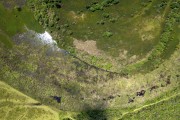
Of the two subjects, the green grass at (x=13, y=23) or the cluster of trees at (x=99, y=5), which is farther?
the green grass at (x=13, y=23)

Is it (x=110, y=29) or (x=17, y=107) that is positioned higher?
(x=110, y=29)

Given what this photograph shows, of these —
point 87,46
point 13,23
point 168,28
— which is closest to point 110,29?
point 87,46

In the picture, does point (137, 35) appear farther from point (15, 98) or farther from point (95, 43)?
point (15, 98)

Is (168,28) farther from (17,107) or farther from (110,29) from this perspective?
(17,107)

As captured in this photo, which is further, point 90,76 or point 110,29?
point 90,76

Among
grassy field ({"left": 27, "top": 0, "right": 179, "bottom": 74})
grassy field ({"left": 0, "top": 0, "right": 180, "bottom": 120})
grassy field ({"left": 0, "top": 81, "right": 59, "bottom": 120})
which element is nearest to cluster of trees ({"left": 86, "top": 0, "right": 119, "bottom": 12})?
grassy field ({"left": 27, "top": 0, "right": 179, "bottom": 74})

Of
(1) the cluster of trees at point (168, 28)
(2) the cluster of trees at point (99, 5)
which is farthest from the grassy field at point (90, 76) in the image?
(2) the cluster of trees at point (99, 5)

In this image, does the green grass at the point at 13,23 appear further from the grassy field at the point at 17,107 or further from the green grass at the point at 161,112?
the green grass at the point at 161,112

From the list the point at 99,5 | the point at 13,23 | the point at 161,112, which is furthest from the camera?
the point at 161,112

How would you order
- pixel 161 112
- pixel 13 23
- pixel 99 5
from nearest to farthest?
pixel 99 5 < pixel 13 23 < pixel 161 112

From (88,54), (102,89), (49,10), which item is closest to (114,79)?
(102,89)

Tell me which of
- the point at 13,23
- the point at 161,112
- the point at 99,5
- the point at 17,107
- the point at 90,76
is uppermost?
the point at 99,5
